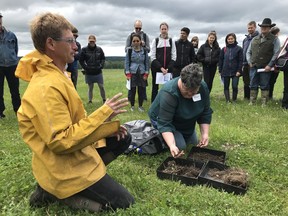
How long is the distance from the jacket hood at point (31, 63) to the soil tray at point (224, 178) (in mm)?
2224

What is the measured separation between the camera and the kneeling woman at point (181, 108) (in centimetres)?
389

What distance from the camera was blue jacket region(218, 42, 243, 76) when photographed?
9.18 metres

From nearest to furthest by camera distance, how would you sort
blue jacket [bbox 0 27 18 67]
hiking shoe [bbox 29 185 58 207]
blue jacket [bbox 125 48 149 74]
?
hiking shoe [bbox 29 185 58 207]
blue jacket [bbox 0 27 18 67]
blue jacket [bbox 125 48 149 74]

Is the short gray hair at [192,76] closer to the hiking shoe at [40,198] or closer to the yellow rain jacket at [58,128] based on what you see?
the yellow rain jacket at [58,128]

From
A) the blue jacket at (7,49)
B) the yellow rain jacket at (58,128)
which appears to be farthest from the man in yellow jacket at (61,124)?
the blue jacket at (7,49)

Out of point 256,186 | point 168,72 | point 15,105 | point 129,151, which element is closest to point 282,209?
point 256,186

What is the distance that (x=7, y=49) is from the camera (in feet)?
22.9

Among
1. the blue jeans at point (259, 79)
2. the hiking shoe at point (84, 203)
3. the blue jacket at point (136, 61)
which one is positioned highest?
the blue jacket at point (136, 61)

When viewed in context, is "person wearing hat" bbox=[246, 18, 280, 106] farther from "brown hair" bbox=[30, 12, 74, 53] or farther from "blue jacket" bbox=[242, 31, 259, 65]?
"brown hair" bbox=[30, 12, 74, 53]

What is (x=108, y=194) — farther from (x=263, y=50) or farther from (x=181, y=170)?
(x=263, y=50)

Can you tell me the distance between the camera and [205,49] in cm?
969

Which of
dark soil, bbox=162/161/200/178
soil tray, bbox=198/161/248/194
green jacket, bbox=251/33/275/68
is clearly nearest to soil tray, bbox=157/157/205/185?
dark soil, bbox=162/161/200/178

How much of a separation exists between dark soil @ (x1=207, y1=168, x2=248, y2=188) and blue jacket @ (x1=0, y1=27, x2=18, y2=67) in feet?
17.5

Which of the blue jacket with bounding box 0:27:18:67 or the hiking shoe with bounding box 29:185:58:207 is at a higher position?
the blue jacket with bounding box 0:27:18:67
